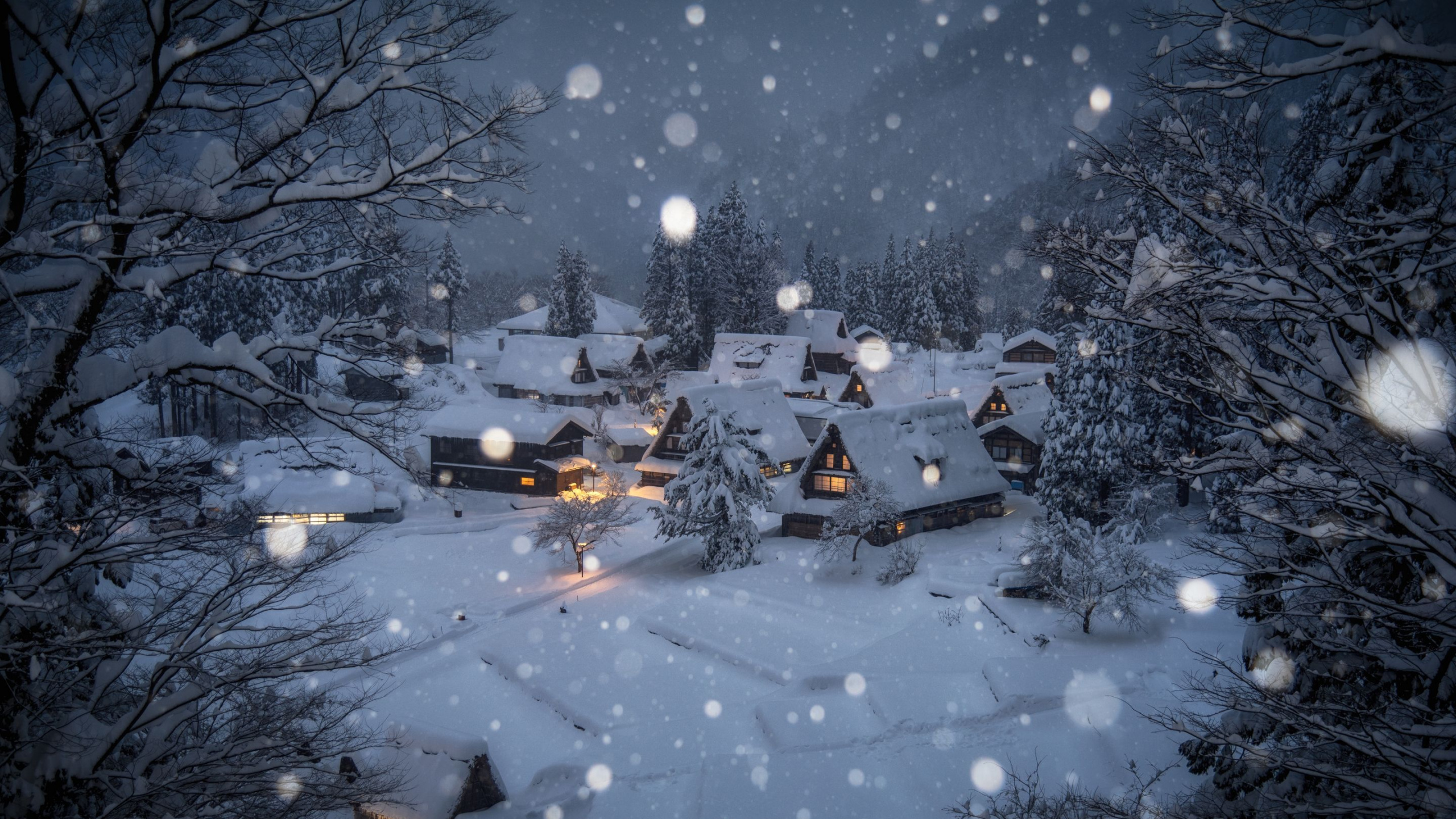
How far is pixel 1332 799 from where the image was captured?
6.31 m

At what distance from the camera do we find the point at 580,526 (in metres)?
29.3

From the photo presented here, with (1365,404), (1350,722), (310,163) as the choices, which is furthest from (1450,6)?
(310,163)

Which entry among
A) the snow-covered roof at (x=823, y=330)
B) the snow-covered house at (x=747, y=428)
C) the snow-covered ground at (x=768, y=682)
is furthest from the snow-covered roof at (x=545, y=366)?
the snow-covered ground at (x=768, y=682)

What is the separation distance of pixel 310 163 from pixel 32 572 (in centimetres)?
370

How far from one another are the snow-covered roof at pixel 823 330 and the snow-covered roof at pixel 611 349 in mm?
16741

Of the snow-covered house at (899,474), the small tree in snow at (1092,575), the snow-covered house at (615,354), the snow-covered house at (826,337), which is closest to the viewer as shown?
the small tree in snow at (1092,575)

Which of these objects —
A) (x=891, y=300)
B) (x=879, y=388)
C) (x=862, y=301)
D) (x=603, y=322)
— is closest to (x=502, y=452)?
(x=879, y=388)

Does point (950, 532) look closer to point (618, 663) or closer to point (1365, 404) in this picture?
point (618, 663)

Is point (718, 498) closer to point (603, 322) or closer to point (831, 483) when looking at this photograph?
point (831, 483)

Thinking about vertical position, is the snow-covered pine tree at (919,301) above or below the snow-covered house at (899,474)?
above

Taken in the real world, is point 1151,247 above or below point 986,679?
above

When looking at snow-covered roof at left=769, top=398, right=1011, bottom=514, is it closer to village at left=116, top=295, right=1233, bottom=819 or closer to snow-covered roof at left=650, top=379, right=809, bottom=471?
village at left=116, top=295, right=1233, bottom=819

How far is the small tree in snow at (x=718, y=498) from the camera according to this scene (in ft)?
93.8

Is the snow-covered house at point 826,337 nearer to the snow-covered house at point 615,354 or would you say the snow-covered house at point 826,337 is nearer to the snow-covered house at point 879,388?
→ the snow-covered house at point 879,388
